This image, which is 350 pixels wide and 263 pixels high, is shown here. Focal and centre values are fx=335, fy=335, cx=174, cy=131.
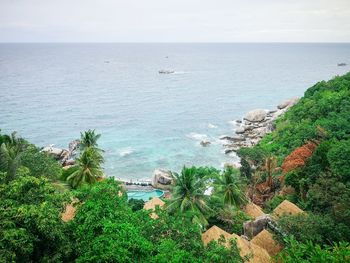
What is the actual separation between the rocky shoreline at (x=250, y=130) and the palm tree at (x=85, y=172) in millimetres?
29016

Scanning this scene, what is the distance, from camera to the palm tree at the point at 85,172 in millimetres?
31250

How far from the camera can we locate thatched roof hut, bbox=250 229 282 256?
2178 cm

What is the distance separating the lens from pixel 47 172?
89.1ft

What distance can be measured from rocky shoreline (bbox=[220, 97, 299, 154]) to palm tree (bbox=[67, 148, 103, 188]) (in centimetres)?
2902

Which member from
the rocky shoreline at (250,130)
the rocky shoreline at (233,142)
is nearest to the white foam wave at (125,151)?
the rocky shoreline at (233,142)

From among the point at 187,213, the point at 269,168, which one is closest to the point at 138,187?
the point at 269,168

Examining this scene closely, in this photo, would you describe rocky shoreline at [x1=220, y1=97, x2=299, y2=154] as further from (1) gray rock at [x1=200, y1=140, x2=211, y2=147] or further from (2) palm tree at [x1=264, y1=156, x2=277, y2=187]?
(2) palm tree at [x1=264, y1=156, x2=277, y2=187]

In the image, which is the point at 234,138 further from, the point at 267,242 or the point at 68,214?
the point at 68,214

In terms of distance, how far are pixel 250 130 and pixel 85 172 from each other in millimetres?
43762

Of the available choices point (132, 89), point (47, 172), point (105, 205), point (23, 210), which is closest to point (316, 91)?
point (47, 172)

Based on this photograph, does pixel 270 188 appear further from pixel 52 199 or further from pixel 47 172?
pixel 52 199

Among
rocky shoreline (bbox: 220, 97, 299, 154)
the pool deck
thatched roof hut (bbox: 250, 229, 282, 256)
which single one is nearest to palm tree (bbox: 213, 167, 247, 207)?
thatched roof hut (bbox: 250, 229, 282, 256)

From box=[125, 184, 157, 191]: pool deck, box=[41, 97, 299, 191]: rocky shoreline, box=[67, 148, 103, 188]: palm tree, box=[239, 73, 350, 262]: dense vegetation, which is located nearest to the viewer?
box=[239, 73, 350, 262]: dense vegetation

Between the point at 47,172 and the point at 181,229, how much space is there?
1544 centimetres
